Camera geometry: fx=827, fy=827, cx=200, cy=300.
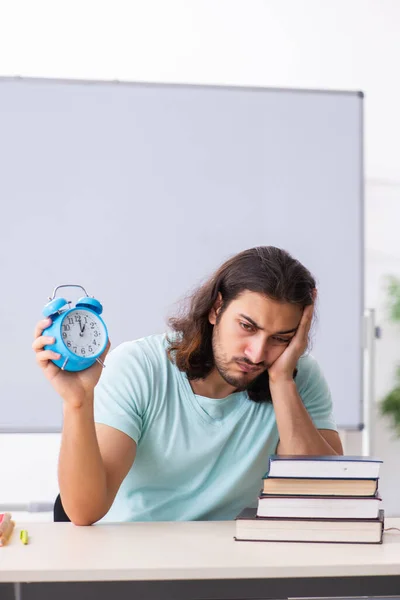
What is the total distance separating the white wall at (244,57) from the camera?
141 inches

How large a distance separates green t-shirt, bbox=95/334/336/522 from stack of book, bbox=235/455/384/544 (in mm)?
356

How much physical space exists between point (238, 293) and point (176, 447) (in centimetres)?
39

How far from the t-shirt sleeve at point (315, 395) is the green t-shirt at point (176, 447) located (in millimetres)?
194

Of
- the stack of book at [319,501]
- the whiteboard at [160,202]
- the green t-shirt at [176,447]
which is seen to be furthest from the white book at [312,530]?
the whiteboard at [160,202]

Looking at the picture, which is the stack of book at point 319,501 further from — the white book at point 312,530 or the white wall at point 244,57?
the white wall at point 244,57

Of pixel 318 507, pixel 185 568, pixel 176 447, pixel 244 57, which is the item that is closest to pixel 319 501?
pixel 318 507

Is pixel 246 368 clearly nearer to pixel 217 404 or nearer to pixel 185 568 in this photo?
pixel 217 404

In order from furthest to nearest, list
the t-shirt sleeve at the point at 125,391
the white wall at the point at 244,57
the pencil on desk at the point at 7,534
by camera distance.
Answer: the white wall at the point at 244,57 → the t-shirt sleeve at the point at 125,391 → the pencil on desk at the point at 7,534

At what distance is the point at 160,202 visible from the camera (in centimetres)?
335

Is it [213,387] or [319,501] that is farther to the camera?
[213,387]

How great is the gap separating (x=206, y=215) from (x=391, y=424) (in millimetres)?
1311

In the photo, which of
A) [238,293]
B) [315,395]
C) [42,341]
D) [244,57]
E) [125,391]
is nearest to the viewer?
[42,341]

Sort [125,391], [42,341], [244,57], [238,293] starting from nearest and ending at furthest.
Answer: [42,341] < [125,391] < [238,293] < [244,57]

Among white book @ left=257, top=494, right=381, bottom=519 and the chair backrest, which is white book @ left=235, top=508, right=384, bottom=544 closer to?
white book @ left=257, top=494, right=381, bottom=519
